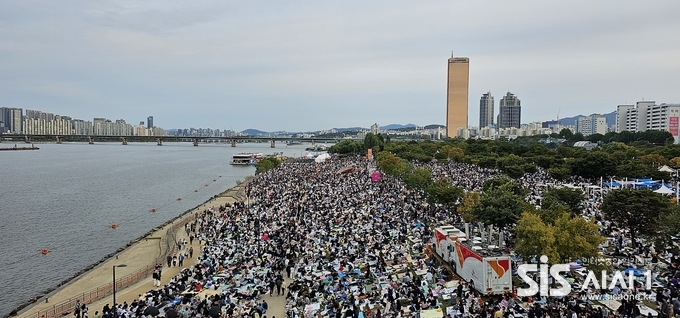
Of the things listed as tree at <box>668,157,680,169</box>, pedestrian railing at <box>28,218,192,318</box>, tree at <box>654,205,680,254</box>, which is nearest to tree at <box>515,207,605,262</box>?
tree at <box>654,205,680,254</box>

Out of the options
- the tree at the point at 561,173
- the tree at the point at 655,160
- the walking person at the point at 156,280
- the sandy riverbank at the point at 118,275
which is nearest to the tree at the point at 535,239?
the walking person at the point at 156,280

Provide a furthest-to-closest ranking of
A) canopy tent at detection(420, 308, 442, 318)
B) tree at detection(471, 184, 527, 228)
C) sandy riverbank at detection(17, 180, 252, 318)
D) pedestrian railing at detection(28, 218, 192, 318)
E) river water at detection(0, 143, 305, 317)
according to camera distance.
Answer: river water at detection(0, 143, 305, 317) < tree at detection(471, 184, 527, 228) < sandy riverbank at detection(17, 180, 252, 318) < pedestrian railing at detection(28, 218, 192, 318) < canopy tent at detection(420, 308, 442, 318)

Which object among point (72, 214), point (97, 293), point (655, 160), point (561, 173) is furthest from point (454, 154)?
point (97, 293)

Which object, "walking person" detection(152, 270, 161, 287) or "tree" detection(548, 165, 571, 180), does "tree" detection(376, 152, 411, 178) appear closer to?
"tree" detection(548, 165, 571, 180)

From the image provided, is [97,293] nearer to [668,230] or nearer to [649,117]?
[668,230]

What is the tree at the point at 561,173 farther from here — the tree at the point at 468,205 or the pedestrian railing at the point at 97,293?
the pedestrian railing at the point at 97,293

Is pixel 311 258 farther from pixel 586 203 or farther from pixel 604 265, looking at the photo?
pixel 586 203

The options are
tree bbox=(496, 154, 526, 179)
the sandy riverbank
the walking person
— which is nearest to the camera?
the sandy riverbank
